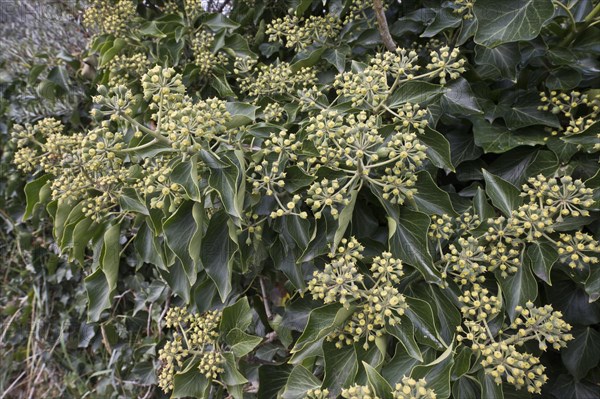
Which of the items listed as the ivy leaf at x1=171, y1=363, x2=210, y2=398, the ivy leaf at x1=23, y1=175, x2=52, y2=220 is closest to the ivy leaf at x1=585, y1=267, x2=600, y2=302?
the ivy leaf at x1=171, y1=363, x2=210, y2=398

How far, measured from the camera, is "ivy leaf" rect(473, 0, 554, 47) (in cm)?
126

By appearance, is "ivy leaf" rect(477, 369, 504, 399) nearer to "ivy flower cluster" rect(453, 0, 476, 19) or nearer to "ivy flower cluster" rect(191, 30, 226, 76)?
"ivy flower cluster" rect(453, 0, 476, 19)

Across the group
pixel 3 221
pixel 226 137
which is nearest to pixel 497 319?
pixel 226 137

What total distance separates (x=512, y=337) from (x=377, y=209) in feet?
1.91

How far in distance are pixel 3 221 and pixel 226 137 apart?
3121mm

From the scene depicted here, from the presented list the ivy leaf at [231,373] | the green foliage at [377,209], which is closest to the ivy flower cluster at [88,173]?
the green foliage at [377,209]

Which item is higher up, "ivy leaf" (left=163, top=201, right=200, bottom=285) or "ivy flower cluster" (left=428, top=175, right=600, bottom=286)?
"ivy leaf" (left=163, top=201, right=200, bottom=285)

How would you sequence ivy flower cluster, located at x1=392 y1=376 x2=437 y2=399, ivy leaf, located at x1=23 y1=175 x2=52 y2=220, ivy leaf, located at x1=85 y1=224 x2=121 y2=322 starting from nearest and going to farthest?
1. ivy flower cluster, located at x1=392 y1=376 x2=437 y2=399
2. ivy leaf, located at x1=85 y1=224 x2=121 y2=322
3. ivy leaf, located at x1=23 y1=175 x2=52 y2=220

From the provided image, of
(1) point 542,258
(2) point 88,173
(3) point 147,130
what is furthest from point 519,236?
(2) point 88,173

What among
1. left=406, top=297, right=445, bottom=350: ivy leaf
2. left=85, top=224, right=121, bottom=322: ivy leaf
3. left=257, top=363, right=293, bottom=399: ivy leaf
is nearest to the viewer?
left=406, top=297, right=445, bottom=350: ivy leaf

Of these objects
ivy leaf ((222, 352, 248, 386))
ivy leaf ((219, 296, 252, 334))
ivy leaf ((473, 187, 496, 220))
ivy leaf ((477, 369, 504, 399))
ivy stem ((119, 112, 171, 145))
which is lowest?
ivy leaf ((477, 369, 504, 399))

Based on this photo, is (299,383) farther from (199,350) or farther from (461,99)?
(461,99)

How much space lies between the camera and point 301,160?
1321 mm

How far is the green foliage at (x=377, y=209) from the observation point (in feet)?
3.62
